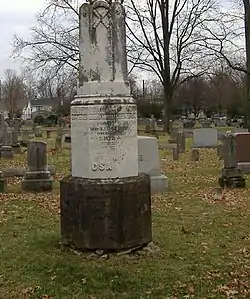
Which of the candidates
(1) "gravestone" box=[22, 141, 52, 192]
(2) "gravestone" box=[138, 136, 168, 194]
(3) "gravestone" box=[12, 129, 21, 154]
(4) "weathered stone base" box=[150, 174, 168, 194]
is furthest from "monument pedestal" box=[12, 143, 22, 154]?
(4) "weathered stone base" box=[150, 174, 168, 194]

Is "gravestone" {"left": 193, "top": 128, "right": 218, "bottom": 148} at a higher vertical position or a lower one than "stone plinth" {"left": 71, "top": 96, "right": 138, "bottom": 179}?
lower

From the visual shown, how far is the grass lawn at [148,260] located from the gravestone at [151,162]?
1589mm

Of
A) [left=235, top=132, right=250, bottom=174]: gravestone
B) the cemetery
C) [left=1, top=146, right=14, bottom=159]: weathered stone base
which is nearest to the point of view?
the cemetery

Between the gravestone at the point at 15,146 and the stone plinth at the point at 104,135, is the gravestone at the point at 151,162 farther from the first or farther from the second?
the gravestone at the point at 15,146

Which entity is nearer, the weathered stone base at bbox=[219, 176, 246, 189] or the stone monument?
the stone monument

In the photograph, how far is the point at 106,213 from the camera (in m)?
5.68

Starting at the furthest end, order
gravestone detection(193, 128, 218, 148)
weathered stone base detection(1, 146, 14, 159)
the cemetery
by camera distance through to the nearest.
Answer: gravestone detection(193, 128, 218, 148) → weathered stone base detection(1, 146, 14, 159) → the cemetery

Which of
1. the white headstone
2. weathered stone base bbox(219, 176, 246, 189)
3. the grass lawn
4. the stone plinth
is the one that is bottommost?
the grass lawn

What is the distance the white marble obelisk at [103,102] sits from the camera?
5816mm

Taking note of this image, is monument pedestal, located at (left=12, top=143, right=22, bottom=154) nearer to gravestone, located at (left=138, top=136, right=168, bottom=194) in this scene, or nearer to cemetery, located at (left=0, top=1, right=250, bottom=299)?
gravestone, located at (left=138, top=136, right=168, bottom=194)

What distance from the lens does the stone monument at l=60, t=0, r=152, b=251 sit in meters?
5.71

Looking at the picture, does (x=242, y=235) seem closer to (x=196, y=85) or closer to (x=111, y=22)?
(x=111, y=22)

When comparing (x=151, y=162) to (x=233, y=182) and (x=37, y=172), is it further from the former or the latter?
(x=37, y=172)

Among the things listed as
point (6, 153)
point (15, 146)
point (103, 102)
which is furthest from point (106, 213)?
point (15, 146)
